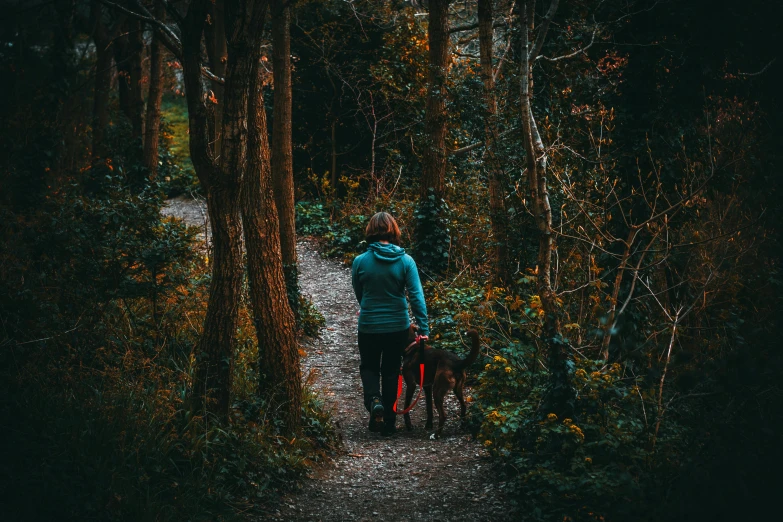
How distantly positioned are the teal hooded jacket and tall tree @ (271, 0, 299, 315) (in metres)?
3.65

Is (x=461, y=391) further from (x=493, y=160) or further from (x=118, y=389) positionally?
(x=493, y=160)

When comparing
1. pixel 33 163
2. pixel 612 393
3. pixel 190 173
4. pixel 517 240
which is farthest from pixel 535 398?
pixel 190 173

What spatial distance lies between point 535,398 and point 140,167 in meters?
18.9

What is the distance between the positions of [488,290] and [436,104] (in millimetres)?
5193

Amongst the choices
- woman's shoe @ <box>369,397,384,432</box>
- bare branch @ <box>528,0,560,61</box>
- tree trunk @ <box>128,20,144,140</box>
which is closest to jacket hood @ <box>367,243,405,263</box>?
woman's shoe @ <box>369,397,384,432</box>

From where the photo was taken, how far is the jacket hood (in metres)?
6.74

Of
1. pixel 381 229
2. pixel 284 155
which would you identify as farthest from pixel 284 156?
pixel 381 229

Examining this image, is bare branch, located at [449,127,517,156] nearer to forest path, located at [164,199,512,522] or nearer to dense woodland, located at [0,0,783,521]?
dense woodland, located at [0,0,783,521]

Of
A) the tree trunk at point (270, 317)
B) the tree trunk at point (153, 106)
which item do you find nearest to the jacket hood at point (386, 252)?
the tree trunk at point (270, 317)

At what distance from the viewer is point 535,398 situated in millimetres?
6105

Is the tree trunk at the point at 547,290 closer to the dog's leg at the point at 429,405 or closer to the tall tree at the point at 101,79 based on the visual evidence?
the dog's leg at the point at 429,405

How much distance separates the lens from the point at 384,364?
22.8 feet

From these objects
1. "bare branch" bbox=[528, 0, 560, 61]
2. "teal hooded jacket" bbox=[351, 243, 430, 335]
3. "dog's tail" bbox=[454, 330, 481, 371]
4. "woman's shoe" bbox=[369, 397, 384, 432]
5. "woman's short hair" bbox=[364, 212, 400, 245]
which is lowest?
"woman's shoe" bbox=[369, 397, 384, 432]

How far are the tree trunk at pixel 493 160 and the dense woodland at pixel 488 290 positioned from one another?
4 cm
